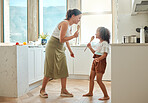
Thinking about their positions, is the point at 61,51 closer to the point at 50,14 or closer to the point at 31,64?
the point at 31,64

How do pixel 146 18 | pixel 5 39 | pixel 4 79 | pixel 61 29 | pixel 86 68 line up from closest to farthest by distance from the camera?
pixel 61 29 → pixel 4 79 → pixel 146 18 → pixel 86 68 → pixel 5 39

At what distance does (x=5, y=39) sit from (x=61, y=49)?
7.51 feet

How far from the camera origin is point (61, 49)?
2805 mm

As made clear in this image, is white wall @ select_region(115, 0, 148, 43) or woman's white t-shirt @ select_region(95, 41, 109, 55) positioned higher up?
white wall @ select_region(115, 0, 148, 43)

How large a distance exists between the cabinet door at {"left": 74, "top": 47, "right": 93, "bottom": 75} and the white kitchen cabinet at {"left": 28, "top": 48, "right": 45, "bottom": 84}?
88 cm

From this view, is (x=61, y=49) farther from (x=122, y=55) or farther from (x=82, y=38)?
(x=82, y=38)

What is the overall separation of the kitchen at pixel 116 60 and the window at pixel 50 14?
7.5 inches

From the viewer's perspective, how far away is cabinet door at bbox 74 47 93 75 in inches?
165

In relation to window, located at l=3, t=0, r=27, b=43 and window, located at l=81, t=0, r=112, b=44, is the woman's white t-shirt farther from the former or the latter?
window, located at l=3, t=0, r=27, b=43

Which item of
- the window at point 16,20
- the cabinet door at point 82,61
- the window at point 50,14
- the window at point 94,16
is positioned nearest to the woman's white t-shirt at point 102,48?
the cabinet door at point 82,61

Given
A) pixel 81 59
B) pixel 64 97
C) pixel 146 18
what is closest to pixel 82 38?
pixel 81 59

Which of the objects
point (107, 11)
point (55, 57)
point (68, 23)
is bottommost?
point (55, 57)

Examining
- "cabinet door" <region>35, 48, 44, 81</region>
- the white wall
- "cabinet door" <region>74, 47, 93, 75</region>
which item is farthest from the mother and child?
"cabinet door" <region>74, 47, 93, 75</region>

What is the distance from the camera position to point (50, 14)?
4.95 metres
